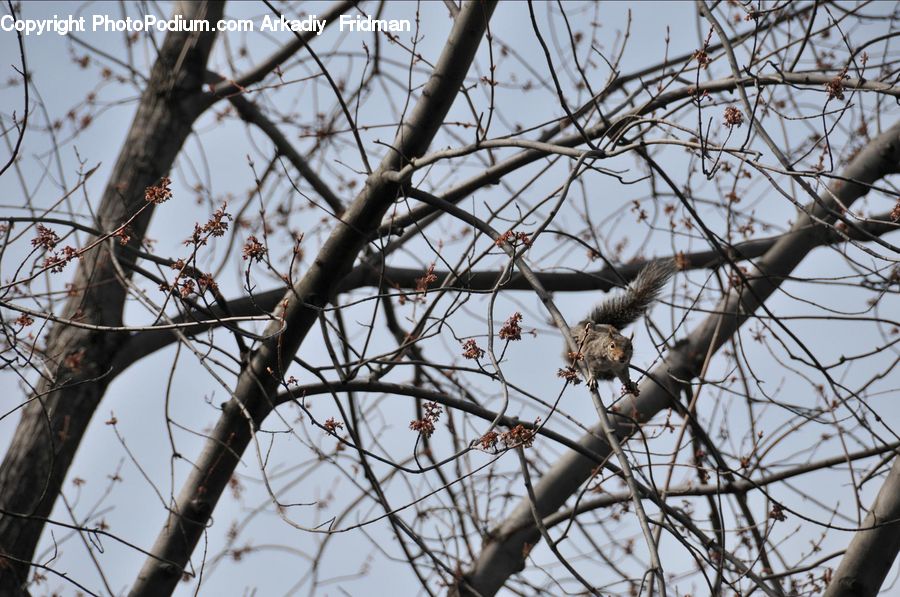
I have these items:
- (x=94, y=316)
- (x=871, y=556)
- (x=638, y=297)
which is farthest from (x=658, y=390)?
(x=94, y=316)

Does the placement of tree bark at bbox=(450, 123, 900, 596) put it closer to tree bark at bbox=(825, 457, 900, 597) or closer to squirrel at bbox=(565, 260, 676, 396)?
squirrel at bbox=(565, 260, 676, 396)

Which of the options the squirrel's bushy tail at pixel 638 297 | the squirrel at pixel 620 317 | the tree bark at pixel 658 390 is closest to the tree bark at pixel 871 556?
the tree bark at pixel 658 390

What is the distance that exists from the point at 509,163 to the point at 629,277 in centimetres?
164

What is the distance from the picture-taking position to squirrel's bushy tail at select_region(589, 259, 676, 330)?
4156 mm

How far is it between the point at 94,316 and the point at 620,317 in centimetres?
262

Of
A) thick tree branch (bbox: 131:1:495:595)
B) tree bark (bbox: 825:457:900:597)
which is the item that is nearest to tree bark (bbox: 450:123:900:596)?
tree bark (bbox: 825:457:900:597)

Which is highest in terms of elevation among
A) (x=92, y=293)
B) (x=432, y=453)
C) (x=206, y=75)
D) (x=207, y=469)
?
(x=206, y=75)

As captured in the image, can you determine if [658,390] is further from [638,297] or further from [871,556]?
[871,556]

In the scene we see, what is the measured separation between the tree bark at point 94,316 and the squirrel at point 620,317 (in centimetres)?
213

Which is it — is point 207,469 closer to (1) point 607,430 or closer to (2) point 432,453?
(2) point 432,453

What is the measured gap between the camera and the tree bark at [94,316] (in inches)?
148

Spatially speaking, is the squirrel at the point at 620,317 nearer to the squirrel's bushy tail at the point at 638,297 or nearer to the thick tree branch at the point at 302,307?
the squirrel's bushy tail at the point at 638,297

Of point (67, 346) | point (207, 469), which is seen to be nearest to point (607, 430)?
point (207, 469)

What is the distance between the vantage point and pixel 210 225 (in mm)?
2330
